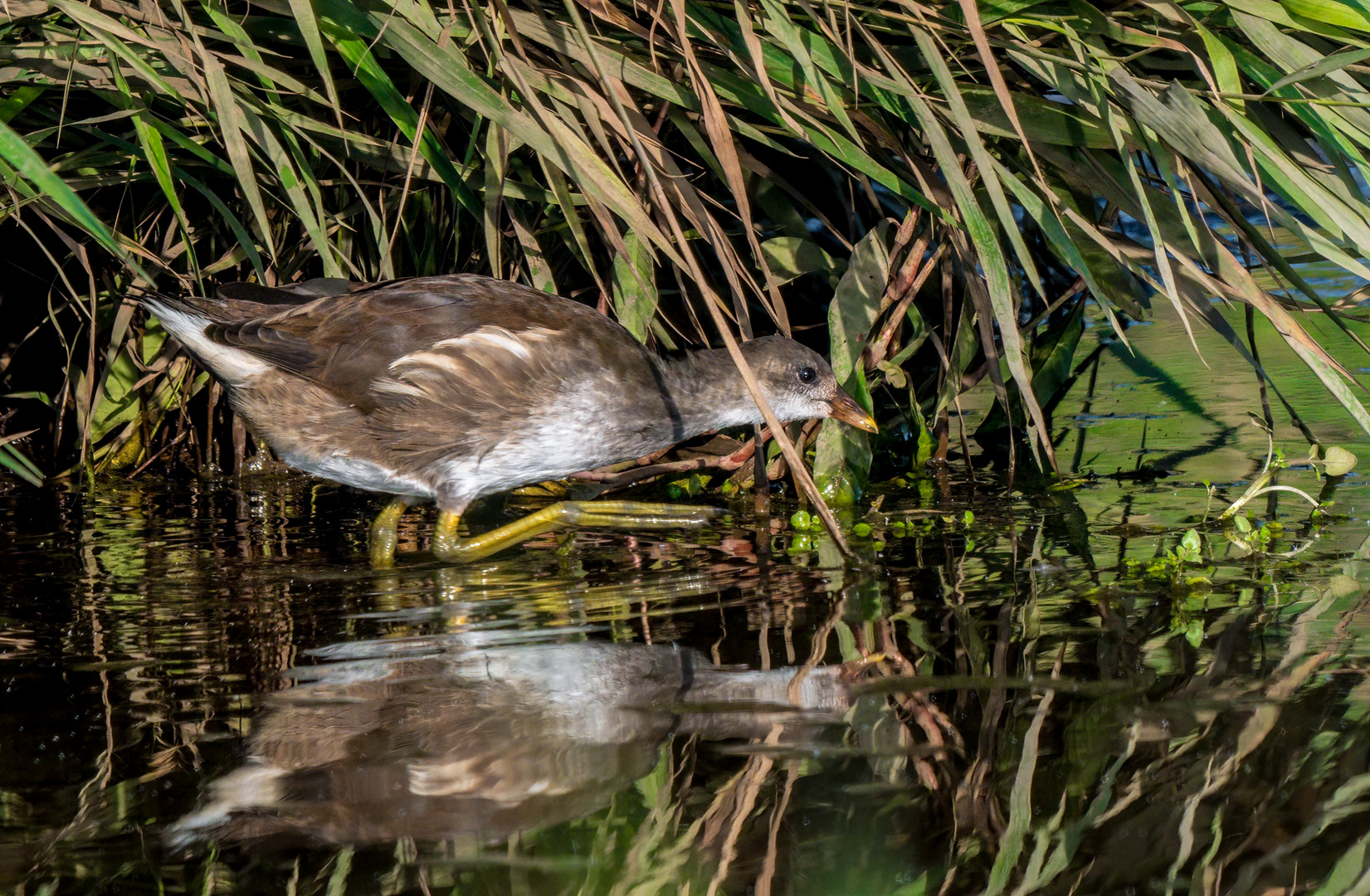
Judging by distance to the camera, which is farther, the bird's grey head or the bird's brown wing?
the bird's grey head

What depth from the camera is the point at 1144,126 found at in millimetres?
3285

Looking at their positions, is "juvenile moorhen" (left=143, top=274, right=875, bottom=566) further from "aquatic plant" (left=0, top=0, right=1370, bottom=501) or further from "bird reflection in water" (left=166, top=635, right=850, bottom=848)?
"bird reflection in water" (left=166, top=635, right=850, bottom=848)

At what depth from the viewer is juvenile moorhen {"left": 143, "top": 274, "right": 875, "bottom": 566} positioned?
3781mm

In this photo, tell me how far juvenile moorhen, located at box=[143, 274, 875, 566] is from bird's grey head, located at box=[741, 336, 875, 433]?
1.30 ft

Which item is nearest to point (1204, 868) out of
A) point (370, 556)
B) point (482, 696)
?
point (482, 696)

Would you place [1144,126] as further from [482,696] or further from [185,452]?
[185,452]

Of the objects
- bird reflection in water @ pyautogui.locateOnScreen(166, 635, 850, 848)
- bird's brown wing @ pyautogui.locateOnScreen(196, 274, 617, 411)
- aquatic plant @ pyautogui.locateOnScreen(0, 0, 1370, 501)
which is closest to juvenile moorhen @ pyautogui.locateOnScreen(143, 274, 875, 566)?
bird's brown wing @ pyautogui.locateOnScreen(196, 274, 617, 411)

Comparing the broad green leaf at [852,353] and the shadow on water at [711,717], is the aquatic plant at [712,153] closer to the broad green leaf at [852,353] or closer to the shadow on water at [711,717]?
the broad green leaf at [852,353]

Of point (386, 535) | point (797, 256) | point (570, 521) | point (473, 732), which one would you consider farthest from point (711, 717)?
point (797, 256)

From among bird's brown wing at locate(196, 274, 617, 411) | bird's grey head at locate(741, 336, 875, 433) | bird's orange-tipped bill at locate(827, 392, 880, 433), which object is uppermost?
bird's brown wing at locate(196, 274, 617, 411)

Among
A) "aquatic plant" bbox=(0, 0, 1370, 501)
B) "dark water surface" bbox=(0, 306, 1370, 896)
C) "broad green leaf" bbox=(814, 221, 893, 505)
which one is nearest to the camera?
"dark water surface" bbox=(0, 306, 1370, 896)

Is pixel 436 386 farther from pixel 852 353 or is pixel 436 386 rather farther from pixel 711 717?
pixel 711 717

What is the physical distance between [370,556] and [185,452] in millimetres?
1499

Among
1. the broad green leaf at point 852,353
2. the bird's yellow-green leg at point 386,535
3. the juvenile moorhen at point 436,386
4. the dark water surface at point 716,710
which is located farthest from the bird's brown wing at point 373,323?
the broad green leaf at point 852,353
